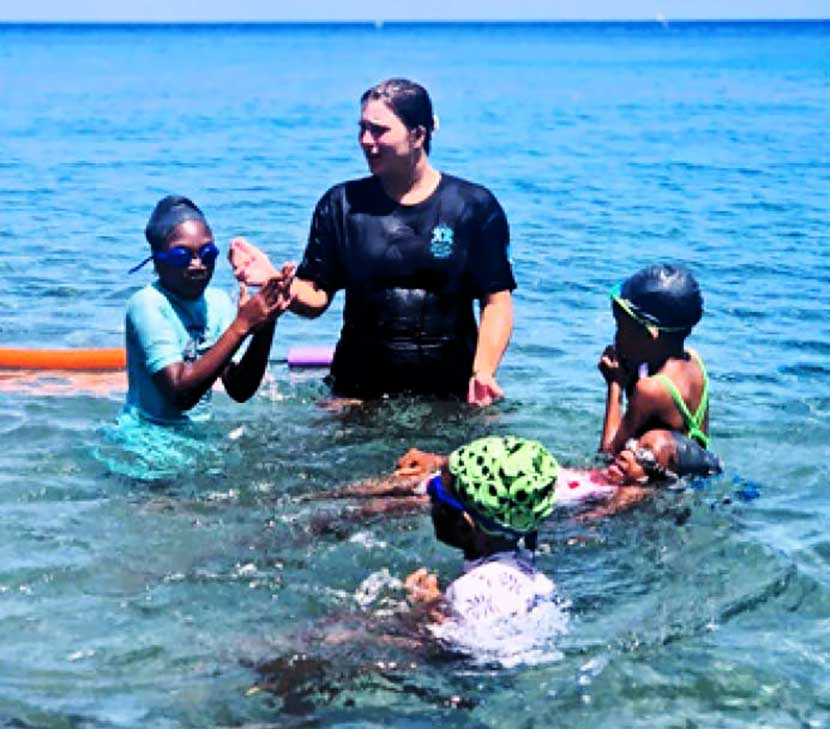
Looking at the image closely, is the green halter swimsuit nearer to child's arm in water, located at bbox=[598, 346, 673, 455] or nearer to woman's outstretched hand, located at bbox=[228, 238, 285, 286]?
child's arm in water, located at bbox=[598, 346, 673, 455]

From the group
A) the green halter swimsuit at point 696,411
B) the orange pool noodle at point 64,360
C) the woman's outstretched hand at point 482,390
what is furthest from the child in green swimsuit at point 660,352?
the orange pool noodle at point 64,360

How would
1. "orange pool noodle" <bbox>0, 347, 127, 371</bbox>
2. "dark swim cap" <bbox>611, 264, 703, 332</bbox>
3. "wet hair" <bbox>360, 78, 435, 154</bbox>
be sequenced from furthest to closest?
→ 1. "orange pool noodle" <bbox>0, 347, 127, 371</bbox>
2. "wet hair" <bbox>360, 78, 435, 154</bbox>
3. "dark swim cap" <bbox>611, 264, 703, 332</bbox>

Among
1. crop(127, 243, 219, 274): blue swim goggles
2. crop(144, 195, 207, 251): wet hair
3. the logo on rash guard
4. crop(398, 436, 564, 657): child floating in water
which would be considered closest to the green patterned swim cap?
crop(398, 436, 564, 657): child floating in water

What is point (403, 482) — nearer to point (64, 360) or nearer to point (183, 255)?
point (183, 255)

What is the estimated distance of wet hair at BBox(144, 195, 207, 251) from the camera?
686cm

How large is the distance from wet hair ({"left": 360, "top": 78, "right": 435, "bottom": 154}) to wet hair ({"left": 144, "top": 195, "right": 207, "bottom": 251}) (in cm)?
138

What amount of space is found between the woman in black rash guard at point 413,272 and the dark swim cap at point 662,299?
1295mm

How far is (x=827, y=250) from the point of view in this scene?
56.1 feet

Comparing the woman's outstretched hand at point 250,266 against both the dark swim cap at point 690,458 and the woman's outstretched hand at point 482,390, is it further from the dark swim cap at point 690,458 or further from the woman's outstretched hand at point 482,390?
the dark swim cap at point 690,458

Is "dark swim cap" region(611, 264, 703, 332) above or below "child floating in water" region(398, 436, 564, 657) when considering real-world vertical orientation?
above

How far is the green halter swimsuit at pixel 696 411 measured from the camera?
6.87 m

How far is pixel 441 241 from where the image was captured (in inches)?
322

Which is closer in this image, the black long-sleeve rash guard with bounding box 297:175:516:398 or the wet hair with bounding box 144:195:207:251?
the wet hair with bounding box 144:195:207:251

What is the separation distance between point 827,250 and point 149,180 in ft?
38.5
